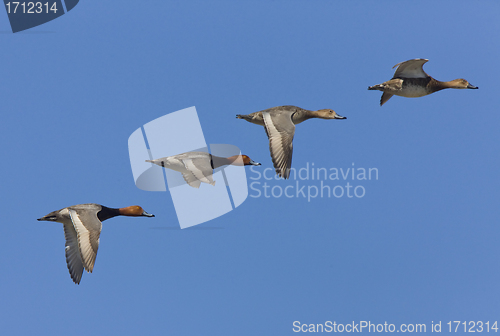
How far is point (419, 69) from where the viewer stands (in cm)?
1393

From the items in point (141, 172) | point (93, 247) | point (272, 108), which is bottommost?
point (93, 247)

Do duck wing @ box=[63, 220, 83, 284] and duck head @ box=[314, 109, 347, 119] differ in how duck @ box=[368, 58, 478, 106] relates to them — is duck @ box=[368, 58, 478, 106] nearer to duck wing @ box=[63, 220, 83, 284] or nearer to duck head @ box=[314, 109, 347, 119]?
duck head @ box=[314, 109, 347, 119]

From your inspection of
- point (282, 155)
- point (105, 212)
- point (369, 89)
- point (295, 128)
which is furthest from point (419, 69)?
point (105, 212)

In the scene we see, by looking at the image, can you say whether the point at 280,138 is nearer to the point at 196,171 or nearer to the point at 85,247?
the point at 196,171

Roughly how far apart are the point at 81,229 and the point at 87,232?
7.0 inches

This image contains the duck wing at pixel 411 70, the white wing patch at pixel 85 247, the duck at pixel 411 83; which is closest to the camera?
the white wing patch at pixel 85 247

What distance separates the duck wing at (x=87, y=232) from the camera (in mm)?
11664

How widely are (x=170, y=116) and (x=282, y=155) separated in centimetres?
449

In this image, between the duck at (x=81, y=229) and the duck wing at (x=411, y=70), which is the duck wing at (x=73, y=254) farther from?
the duck wing at (x=411, y=70)

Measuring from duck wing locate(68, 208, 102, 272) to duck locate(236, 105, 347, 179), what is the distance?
373 cm

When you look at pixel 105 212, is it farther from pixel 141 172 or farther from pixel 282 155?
pixel 282 155

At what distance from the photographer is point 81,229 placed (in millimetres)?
12133

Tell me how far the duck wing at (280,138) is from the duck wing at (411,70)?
110 inches

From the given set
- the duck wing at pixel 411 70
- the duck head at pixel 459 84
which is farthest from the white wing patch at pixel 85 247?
the duck head at pixel 459 84
